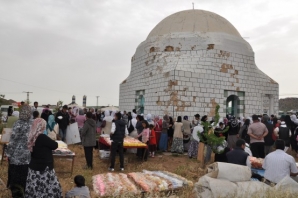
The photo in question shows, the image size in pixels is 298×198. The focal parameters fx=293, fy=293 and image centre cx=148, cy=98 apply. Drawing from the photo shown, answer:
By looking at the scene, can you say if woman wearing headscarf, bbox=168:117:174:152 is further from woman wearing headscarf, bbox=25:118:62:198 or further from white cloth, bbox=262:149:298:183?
woman wearing headscarf, bbox=25:118:62:198

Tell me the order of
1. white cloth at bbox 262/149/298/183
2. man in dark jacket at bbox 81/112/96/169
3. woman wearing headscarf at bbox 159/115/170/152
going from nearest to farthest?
white cloth at bbox 262/149/298/183 < man in dark jacket at bbox 81/112/96/169 < woman wearing headscarf at bbox 159/115/170/152

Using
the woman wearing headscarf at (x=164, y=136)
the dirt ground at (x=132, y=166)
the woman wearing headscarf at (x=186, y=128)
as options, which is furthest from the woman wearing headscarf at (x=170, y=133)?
the dirt ground at (x=132, y=166)

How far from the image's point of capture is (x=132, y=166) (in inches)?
339

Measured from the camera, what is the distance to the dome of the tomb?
656 inches

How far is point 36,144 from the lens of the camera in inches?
172

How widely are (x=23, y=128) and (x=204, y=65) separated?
11.2m

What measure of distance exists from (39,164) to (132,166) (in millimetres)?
4491

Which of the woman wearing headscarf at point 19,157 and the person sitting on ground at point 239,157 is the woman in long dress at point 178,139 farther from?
the woman wearing headscarf at point 19,157

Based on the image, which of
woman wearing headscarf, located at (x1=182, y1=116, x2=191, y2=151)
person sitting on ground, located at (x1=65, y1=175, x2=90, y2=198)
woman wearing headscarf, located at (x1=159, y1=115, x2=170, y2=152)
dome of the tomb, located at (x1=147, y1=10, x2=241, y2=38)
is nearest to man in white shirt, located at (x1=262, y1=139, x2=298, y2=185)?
person sitting on ground, located at (x1=65, y1=175, x2=90, y2=198)

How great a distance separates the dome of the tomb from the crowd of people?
21.6ft

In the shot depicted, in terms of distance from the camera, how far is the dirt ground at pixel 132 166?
6529 millimetres

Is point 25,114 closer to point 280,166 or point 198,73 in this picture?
point 280,166

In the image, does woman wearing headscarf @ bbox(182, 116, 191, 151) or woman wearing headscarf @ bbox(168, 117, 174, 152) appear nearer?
woman wearing headscarf @ bbox(182, 116, 191, 151)

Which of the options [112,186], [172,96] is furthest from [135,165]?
[172,96]
